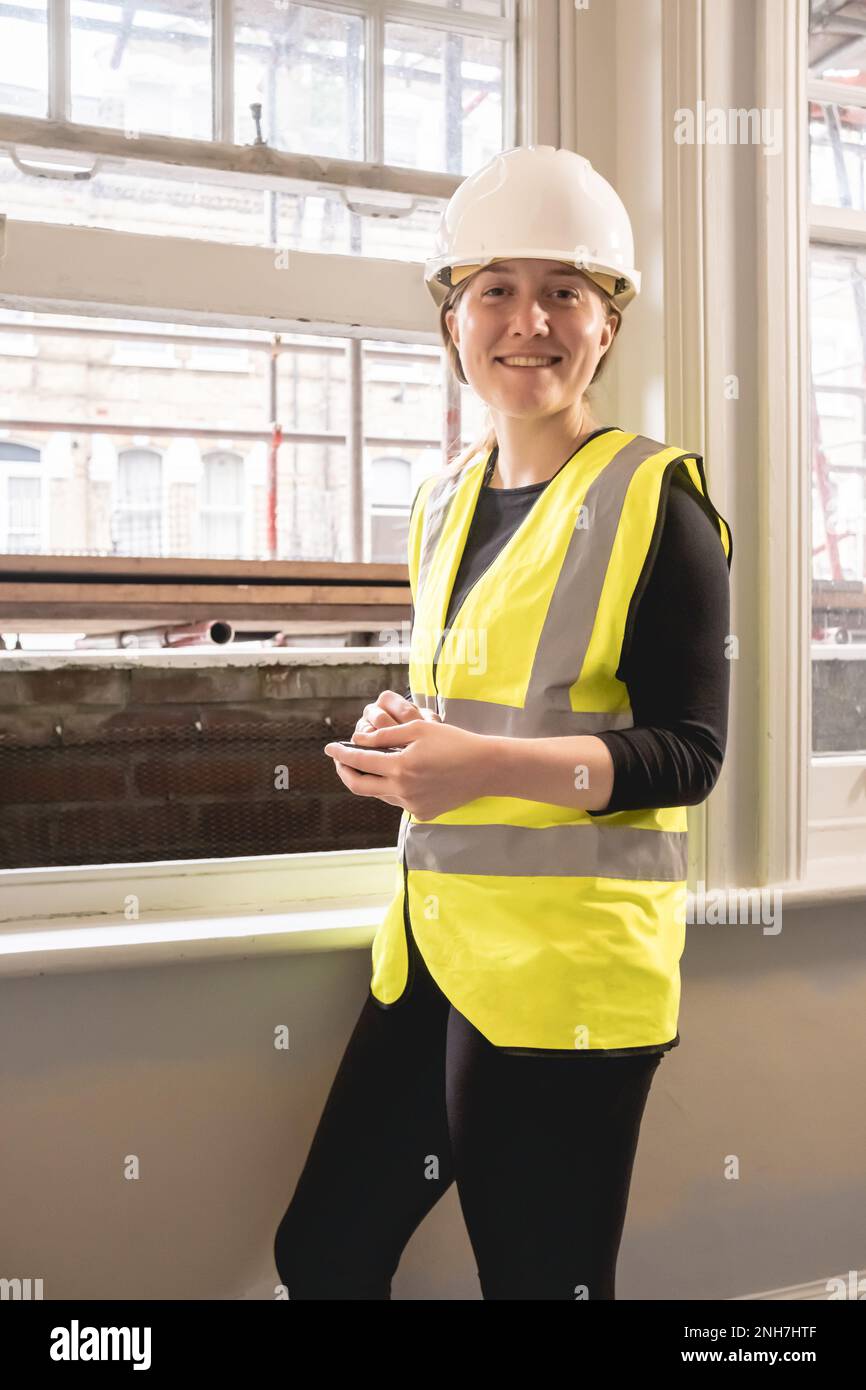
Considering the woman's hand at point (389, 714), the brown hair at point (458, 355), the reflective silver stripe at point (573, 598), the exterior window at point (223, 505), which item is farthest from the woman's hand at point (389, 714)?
the exterior window at point (223, 505)

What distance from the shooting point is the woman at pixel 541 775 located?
92 centimetres

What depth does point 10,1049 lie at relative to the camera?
1.30 m

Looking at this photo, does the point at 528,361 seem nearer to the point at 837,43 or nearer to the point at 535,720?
the point at 535,720

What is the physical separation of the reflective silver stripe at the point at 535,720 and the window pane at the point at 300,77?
0.95 metres

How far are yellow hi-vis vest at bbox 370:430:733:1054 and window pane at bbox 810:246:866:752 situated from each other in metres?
0.77

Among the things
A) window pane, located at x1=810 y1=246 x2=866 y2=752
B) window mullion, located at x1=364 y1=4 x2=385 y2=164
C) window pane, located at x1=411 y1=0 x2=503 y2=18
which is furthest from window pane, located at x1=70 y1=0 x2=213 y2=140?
window pane, located at x1=810 y1=246 x2=866 y2=752

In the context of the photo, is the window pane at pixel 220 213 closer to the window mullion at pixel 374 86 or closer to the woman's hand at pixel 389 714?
the window mullion at pixel 374 86

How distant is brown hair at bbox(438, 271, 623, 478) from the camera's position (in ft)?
3.53

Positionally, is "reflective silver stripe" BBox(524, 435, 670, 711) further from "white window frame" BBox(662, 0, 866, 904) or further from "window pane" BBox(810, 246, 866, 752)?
"window pane" BBox(810, 246, 866, 752)

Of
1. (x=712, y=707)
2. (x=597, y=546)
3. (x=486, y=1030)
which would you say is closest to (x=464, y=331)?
(x=597, y=546)

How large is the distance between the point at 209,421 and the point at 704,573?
49.0 inches

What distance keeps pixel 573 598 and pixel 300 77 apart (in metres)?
1.00

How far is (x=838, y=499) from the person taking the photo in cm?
170

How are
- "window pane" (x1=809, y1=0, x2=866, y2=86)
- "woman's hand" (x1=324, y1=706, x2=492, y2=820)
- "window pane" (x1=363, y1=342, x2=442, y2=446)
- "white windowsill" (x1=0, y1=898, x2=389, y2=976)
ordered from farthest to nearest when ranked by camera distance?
"window pane" (x1=363, y1=342, x2=442, y2=446) → "window pane" (x1=809, y1=0, x2=866, y2=86) → "white windowsill" (x1=0, y1=898, x2=389, y2=976) → "woman's hand" (x1=324, y1=706, x2=492, y2=820)
